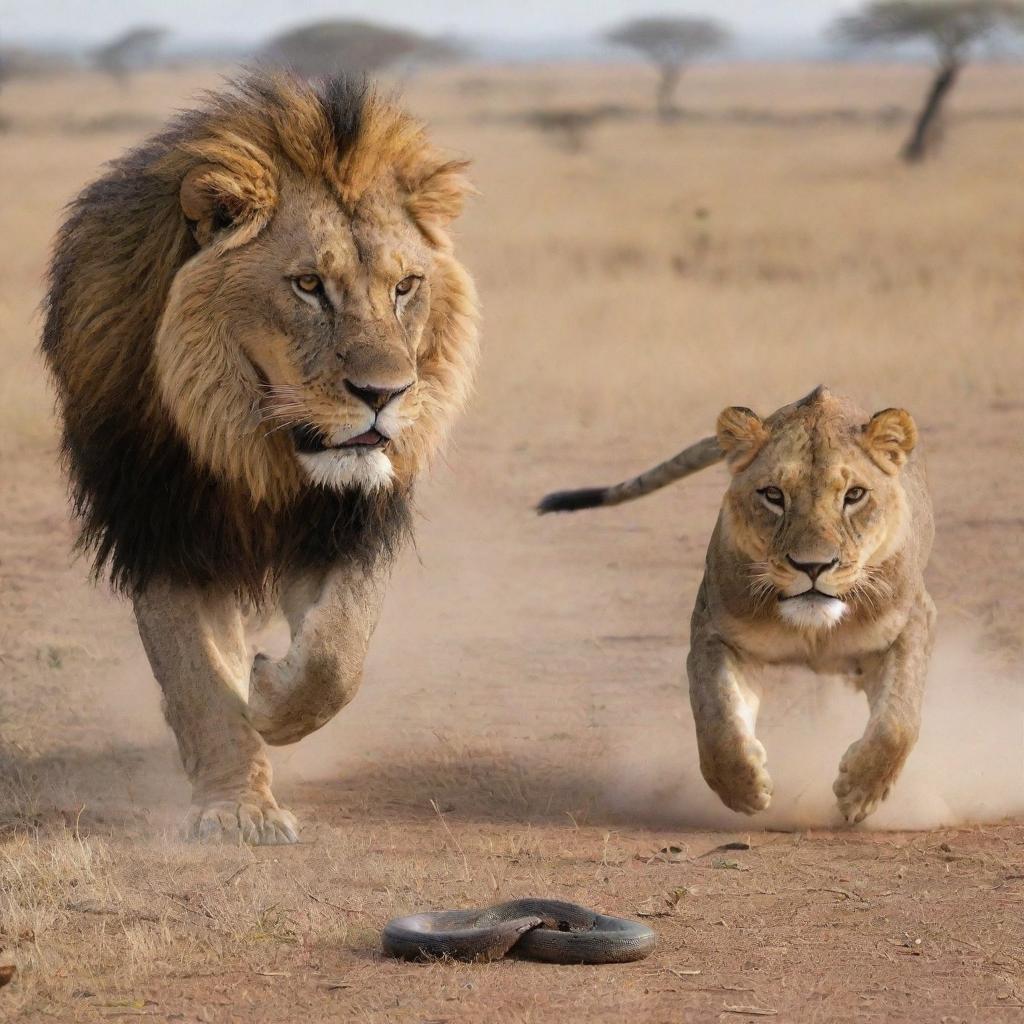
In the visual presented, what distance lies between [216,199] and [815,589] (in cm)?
165

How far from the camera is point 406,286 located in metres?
4.52

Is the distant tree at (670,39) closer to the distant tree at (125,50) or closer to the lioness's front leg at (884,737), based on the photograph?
the distant tree at (125,50)

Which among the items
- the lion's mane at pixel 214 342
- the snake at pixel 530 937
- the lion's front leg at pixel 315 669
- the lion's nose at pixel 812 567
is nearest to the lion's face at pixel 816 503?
the lion's nose at pixel 812 567

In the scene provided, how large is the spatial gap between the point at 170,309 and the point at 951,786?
2526mm

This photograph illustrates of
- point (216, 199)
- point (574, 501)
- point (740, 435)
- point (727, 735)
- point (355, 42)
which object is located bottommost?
point (727, 735)

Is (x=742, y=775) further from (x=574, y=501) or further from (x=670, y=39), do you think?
(x=670, y=39)

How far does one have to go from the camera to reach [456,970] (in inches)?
140

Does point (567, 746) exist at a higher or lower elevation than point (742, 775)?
lower

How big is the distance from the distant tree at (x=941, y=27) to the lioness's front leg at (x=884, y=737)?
87.4ft

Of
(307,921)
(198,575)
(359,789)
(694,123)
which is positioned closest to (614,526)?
(359,789)

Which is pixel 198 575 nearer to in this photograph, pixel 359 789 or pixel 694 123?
pixel 359 789

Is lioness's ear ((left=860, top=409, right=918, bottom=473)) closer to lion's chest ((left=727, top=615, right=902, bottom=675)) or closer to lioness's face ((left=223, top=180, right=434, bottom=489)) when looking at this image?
lion's chest ((left=727, top=615, right=902, bottom=675))

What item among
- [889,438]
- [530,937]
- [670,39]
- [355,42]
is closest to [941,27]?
[355,42]

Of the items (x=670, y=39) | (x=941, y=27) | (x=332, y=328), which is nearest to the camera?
(x=332, y=328)
